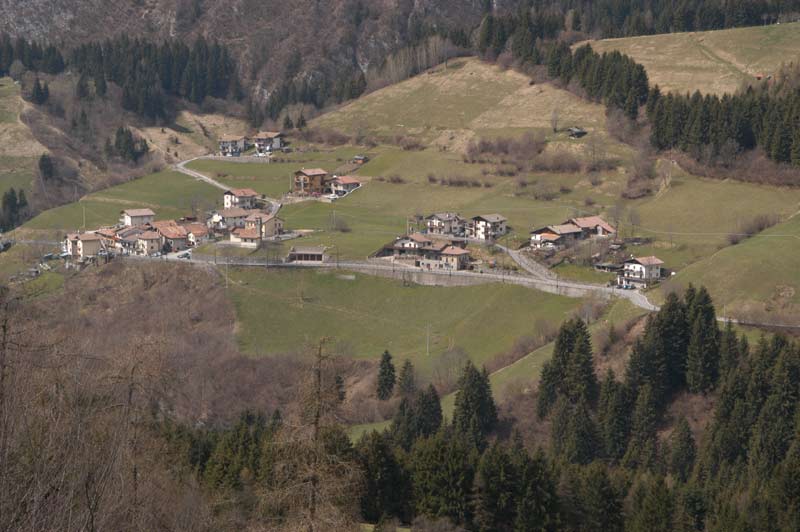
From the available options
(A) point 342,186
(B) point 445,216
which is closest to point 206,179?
(A) point 342,186

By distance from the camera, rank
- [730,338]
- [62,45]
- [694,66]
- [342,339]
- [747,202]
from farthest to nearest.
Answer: [62,45] < [694,66] < [747,202] < [342,339] < [730,338]

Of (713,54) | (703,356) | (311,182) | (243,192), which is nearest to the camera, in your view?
(703,356)

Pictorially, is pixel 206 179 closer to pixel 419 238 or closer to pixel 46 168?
pixel 46 168

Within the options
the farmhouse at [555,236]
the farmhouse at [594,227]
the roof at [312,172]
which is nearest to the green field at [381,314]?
the farmhouse at [555,236]

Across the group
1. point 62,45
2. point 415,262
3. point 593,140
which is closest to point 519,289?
point 415,262

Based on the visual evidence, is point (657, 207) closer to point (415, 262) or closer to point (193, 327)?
point (415, 262)

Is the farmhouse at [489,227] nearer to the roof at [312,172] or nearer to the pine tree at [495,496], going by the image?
the roof at [312,172]
